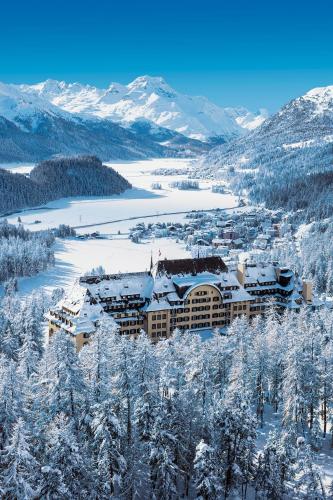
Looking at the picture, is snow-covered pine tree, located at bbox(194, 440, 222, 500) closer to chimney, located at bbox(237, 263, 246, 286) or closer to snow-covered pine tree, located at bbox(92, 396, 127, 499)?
snow-covered pine tree, located at bbox(92, 396, 127, 499)

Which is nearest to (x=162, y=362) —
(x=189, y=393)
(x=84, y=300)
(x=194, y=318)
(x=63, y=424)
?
(x=189, y=393)

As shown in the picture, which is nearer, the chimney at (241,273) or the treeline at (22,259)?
the chimney at (241,273)

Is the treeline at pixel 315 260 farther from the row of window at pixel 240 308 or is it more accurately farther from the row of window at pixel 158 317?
the row of window at pixel 158 317

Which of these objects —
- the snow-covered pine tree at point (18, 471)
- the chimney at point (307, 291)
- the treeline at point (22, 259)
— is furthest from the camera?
the treeline at point (22, 259)

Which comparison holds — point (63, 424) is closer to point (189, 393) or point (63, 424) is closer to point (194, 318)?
point (189, 393)

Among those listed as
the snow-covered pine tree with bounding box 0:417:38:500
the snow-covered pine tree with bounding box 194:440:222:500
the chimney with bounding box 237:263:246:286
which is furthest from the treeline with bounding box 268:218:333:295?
the snow-covered pine tree with bounding box 0:417:38:500

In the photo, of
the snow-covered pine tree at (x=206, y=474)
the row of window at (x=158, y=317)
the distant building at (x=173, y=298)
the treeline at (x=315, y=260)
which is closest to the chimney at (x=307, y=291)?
the distant building at (x=173, y=298)
